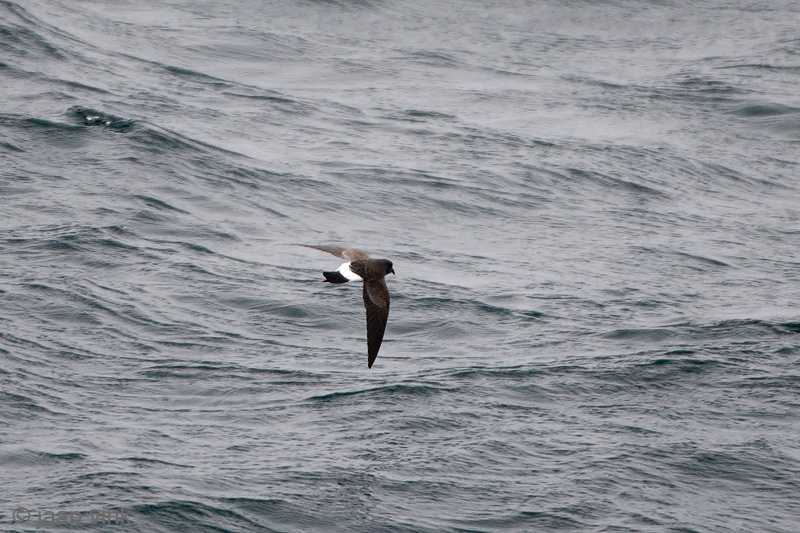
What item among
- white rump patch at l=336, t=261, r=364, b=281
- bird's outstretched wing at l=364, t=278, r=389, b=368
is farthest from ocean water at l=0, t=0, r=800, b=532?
white rump patch at l=336, t=261, r=364, b=281

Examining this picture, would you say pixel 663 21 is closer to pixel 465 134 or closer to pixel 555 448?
pixel 465 134

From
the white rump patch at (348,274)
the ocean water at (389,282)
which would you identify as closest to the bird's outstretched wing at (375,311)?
the white rump patch at (348,274)

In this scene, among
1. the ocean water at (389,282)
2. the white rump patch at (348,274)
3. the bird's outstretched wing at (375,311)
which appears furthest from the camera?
the white rump patch at (348,274)

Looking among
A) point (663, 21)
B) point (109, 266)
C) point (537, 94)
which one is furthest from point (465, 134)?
point (663, 21)

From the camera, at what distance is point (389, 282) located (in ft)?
42.7

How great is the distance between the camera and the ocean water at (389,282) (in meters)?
8.95

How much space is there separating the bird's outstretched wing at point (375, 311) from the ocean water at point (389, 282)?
A: 0.94 meters

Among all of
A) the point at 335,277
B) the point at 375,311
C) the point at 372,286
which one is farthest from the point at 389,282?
the point at 335,277

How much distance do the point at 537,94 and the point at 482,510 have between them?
44.9 ft

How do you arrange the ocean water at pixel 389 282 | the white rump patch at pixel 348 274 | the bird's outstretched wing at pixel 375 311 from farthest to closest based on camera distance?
the white rump patch at pixel 348 274, the bird's outstretched wing at pixel 375 311, the ocean water at pixel 389 282

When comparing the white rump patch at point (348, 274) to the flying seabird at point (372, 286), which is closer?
the flying seabird at point (372, 286)

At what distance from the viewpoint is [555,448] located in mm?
9648

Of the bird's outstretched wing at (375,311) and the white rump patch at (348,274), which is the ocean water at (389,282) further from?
the white rump patch at (348,274)

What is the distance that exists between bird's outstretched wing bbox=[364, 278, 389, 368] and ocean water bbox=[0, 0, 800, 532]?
935 millimetres
